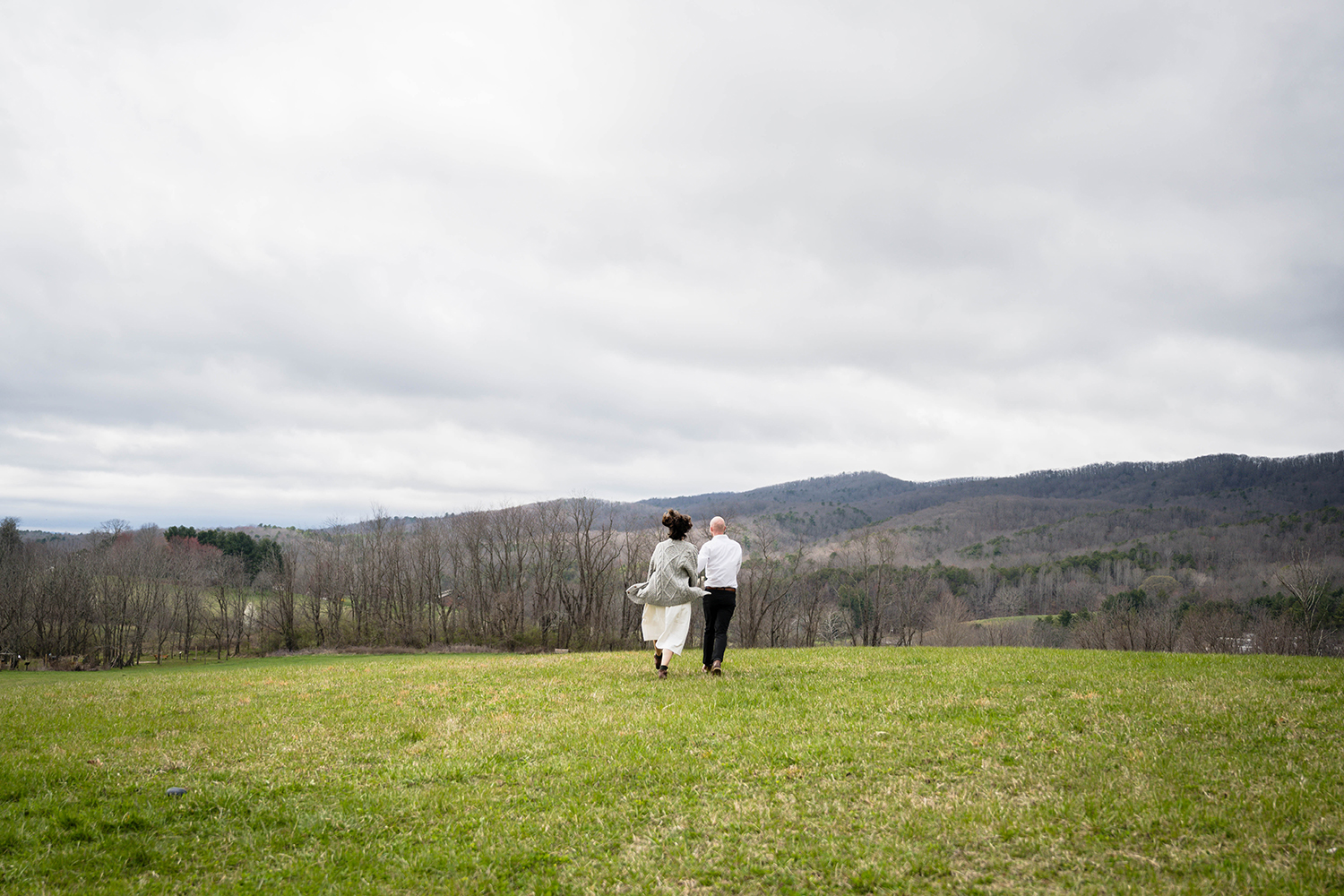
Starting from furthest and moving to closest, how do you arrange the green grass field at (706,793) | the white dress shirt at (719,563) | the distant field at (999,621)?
the distant field at (999,621)
the white dress shirt at (719,563)
the green grass field at (706,793)

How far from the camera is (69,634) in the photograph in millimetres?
59438

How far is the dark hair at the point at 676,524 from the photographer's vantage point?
12688 millimetres

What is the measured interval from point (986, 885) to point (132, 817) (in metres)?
6.38

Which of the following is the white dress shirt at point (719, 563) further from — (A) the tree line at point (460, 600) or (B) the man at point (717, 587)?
(A) the tree line at point (460, 600)

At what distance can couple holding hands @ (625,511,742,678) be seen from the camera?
12359 mm

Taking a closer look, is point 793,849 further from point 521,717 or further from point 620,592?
point 620,592

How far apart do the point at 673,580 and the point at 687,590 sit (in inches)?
12.9

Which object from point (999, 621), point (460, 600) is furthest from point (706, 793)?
point (999, 621)

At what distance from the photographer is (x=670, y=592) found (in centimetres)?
1249

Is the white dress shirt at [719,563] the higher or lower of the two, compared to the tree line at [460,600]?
higher

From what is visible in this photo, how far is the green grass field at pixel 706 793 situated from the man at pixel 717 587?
2391 millimetres

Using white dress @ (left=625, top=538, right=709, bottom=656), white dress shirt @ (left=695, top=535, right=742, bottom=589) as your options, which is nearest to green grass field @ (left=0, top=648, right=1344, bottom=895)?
white dress @ (left=625, top=538, right=709, bottom=656)

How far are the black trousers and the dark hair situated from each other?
1167mm

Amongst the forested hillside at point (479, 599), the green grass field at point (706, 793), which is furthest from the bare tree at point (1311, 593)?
the green grass field at point (706, 793)
